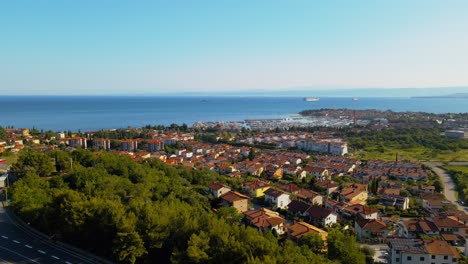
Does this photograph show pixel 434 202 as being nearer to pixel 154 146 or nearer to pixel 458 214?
pixel 458 214

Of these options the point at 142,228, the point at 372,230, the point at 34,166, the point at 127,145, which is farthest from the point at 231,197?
the point at 127,145

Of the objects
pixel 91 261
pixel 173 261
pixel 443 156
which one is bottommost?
pixel 443 156

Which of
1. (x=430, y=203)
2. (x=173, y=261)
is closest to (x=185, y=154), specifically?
(x=430, y=203)

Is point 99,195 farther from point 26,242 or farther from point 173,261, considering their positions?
point 173,261

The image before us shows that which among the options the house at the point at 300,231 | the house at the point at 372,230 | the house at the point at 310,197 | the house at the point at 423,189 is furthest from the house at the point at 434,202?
the house at the point at 300,231

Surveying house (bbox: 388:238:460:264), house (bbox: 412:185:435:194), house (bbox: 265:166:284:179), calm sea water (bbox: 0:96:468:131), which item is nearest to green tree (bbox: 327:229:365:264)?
house (bbox: 388:238:460:264)

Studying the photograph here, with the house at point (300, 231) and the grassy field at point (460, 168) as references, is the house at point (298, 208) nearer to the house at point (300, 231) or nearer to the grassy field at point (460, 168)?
the house at point (300, 231)

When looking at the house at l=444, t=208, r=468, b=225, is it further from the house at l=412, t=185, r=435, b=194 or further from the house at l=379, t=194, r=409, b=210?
the house at l=412, t=185, r=435, b=194
